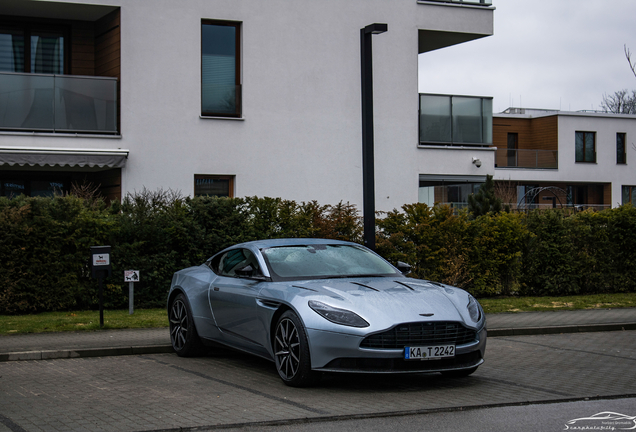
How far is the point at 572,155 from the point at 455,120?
33.0m

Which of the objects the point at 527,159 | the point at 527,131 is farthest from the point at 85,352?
the point at 527,131

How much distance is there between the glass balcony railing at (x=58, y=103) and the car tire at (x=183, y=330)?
30.9 feet

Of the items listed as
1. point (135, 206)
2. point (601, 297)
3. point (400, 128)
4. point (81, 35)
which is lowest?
point (601, 297)

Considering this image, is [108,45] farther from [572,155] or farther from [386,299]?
[572,155]

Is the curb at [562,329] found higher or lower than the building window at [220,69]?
lower

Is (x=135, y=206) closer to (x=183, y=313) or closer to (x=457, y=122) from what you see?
(x=183, y=313)

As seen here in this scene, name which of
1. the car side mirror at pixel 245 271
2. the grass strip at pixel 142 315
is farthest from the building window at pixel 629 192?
the car side mirror at pixel 245 271

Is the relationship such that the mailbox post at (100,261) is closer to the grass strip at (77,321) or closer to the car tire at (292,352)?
the grass strip at (77,321)

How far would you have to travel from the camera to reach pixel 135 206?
14.6 meters

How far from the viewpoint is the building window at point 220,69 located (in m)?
19.0

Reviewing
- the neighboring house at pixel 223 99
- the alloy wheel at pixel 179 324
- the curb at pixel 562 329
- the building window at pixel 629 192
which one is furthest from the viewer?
the building window at pixel 629 192

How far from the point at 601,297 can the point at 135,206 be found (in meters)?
10.3

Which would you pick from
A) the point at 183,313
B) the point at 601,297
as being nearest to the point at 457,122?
the point at 601,297

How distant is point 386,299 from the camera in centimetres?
741
